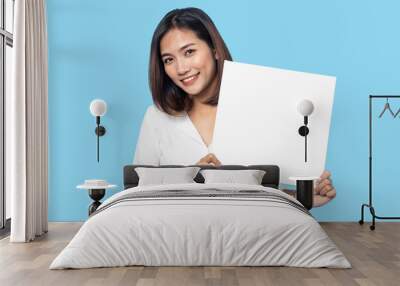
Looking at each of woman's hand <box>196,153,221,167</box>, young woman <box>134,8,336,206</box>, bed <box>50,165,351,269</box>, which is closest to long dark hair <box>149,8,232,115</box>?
young woman <box>134,8,336,206</box>

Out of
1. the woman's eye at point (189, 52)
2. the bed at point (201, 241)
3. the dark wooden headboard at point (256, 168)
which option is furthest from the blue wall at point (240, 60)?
the bed at point (201, 241)

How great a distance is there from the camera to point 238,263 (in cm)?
448

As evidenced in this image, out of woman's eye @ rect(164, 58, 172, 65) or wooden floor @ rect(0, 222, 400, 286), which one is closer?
wooden floor @ rect(0, 222, 400, 286)

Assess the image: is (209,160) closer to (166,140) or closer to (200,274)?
(166,140)

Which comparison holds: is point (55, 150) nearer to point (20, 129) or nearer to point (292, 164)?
point (20, 129)

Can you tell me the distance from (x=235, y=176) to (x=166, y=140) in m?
1.20

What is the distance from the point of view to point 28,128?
597cm

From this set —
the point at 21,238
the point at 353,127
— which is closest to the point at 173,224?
the point at 21,238

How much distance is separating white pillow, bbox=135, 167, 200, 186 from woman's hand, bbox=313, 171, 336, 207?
5.19ft

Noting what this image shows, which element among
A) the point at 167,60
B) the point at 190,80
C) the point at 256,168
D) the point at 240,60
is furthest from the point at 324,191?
the point at 167,60

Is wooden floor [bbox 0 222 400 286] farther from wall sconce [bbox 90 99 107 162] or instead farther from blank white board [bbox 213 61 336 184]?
wall sconce [bbox 90 99 107 162]

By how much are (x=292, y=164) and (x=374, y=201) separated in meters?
1.13

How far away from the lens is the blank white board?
706 centimetres

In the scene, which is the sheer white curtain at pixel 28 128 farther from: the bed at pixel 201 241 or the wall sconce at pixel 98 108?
the bed at pixel 201 241
